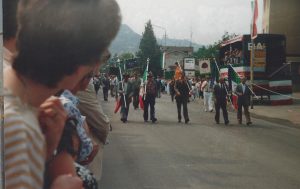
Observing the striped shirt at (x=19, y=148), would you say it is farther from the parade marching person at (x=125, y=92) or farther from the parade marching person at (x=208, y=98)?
the parade marching person at (x=208, y=98)

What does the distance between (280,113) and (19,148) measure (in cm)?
1982

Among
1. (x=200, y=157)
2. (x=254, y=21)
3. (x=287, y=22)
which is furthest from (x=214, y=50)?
(x=200, y=157)

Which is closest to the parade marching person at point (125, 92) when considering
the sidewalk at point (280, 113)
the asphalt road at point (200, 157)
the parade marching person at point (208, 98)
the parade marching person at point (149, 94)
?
the parade marching person at point (149, 94)

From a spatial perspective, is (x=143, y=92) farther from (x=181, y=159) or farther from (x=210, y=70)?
(x=210, y=70)

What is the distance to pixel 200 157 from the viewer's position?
30.8 ft

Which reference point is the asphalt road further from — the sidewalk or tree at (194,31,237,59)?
tree at (194,31,237,59)

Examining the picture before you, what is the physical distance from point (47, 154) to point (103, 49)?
1.00ft

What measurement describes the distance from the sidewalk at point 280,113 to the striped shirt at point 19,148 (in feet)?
52.9

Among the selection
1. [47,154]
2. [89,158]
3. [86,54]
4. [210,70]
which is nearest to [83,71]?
[86,54]

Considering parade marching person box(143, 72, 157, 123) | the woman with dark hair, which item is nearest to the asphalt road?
parade marching person box(143, 72, 157, 123)

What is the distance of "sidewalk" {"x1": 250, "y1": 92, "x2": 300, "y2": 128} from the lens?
18.0m

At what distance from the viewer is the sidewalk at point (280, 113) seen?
18.0 m

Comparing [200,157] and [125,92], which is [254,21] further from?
[200,157]

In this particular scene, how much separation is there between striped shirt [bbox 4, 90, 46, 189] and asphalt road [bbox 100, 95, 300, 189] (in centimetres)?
565
